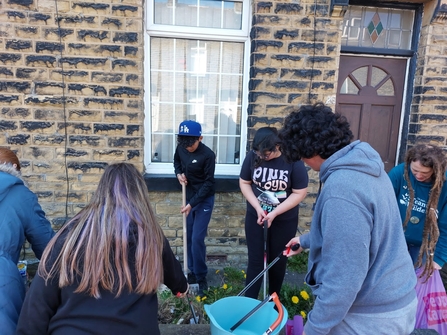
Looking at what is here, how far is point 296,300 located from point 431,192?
60.1 inches

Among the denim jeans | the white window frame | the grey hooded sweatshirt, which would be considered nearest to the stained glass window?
the white window frame

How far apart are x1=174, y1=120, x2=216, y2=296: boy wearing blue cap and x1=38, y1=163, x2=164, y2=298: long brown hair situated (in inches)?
74.9

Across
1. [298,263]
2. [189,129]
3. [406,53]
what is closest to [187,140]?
[189,129]

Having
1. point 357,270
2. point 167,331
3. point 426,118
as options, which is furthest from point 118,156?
point 426,118

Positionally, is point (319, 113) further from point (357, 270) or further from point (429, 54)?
point (429, 54)

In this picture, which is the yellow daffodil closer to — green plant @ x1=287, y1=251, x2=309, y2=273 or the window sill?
green plant @ x1=287, y1=251, x2=309, y2=273

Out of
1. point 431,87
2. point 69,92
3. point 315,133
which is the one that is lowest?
point 315,133

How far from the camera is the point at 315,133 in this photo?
1.50 meters

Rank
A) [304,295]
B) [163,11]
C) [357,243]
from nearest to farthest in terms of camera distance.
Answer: [357,243] < [304,295] < [163,11]

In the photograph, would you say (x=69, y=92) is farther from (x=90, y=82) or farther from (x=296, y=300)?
(x=296, y=300)

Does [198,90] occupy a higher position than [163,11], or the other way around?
[163,11]

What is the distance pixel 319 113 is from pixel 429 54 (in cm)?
328

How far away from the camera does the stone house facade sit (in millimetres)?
3453

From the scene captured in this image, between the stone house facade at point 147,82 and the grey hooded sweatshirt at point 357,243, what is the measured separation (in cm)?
248
